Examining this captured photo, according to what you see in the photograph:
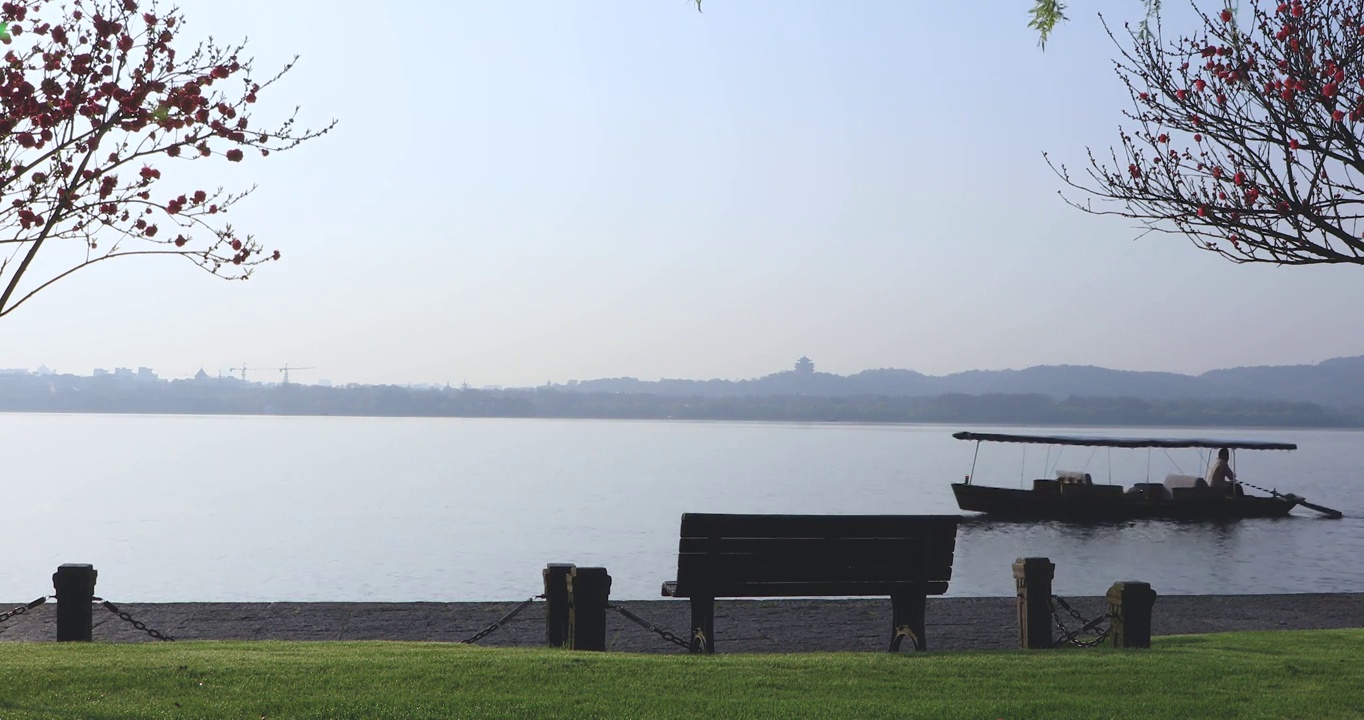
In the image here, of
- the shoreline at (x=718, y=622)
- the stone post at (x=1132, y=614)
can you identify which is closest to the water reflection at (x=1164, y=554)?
the shoreline at (x=718, y=622)

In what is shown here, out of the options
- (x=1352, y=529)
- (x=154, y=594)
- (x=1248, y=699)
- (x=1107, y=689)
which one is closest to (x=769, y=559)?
(x=1107, y=689)

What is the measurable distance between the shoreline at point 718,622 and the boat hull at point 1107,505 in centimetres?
3280

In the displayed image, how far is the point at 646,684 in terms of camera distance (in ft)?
23.6

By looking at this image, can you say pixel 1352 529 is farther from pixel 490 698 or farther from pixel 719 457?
pixel 719 457

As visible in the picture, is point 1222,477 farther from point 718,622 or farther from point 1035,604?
point 1035,604

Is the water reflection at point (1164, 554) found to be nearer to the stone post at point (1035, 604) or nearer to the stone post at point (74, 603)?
the stone post at point (1035, 604)

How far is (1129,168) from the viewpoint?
1109cm

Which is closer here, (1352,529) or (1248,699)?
(1248,699)

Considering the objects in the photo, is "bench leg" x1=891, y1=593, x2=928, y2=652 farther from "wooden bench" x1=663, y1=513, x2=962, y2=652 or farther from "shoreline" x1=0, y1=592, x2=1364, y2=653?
"shoreline" x1=0, y1=592, x2=1364, y2=653

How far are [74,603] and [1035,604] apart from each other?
284 inches

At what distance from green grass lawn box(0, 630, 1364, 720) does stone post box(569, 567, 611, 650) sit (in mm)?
518

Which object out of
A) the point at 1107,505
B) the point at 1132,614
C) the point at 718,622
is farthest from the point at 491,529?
the point at 1132,614

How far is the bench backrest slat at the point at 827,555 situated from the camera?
924cm

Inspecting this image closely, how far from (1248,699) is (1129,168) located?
538cm
